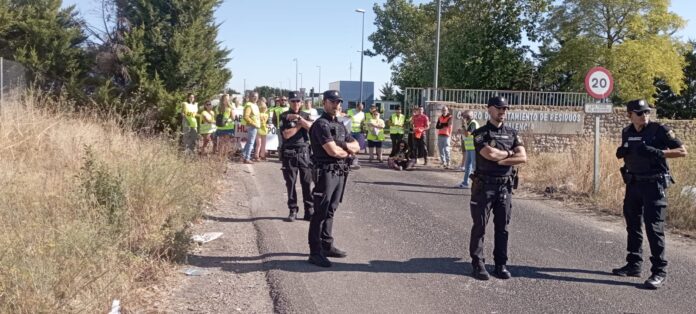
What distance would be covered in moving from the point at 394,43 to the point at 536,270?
45145 mm

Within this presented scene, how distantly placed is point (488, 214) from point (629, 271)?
1.57 meters

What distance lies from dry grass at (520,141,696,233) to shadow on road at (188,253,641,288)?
10.8ft

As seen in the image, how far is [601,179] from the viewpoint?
11.1 m

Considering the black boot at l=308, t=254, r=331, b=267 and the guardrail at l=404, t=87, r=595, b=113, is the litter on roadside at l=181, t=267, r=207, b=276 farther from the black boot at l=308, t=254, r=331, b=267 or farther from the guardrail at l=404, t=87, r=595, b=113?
the guardrail at l=404, t=87, r=595, b=113

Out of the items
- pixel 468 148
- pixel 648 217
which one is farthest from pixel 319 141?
pixel 468 148

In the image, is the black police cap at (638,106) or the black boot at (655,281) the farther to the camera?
the black police cap at (638,106)

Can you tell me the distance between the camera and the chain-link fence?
10885 mm

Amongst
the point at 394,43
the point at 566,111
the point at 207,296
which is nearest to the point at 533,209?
the point at 207,296

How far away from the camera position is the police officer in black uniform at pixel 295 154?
26.1ft

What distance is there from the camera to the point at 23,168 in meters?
7.79

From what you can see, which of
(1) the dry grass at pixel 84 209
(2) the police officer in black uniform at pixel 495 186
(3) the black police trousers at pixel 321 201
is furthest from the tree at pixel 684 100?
(3) the black police trousers at pixel 321 201

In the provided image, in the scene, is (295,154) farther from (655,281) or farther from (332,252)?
(655,281)

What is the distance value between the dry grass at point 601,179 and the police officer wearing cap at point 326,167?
5257 millimetres

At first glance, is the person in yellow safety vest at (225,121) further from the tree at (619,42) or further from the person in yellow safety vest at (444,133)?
the tree at (619,42)
